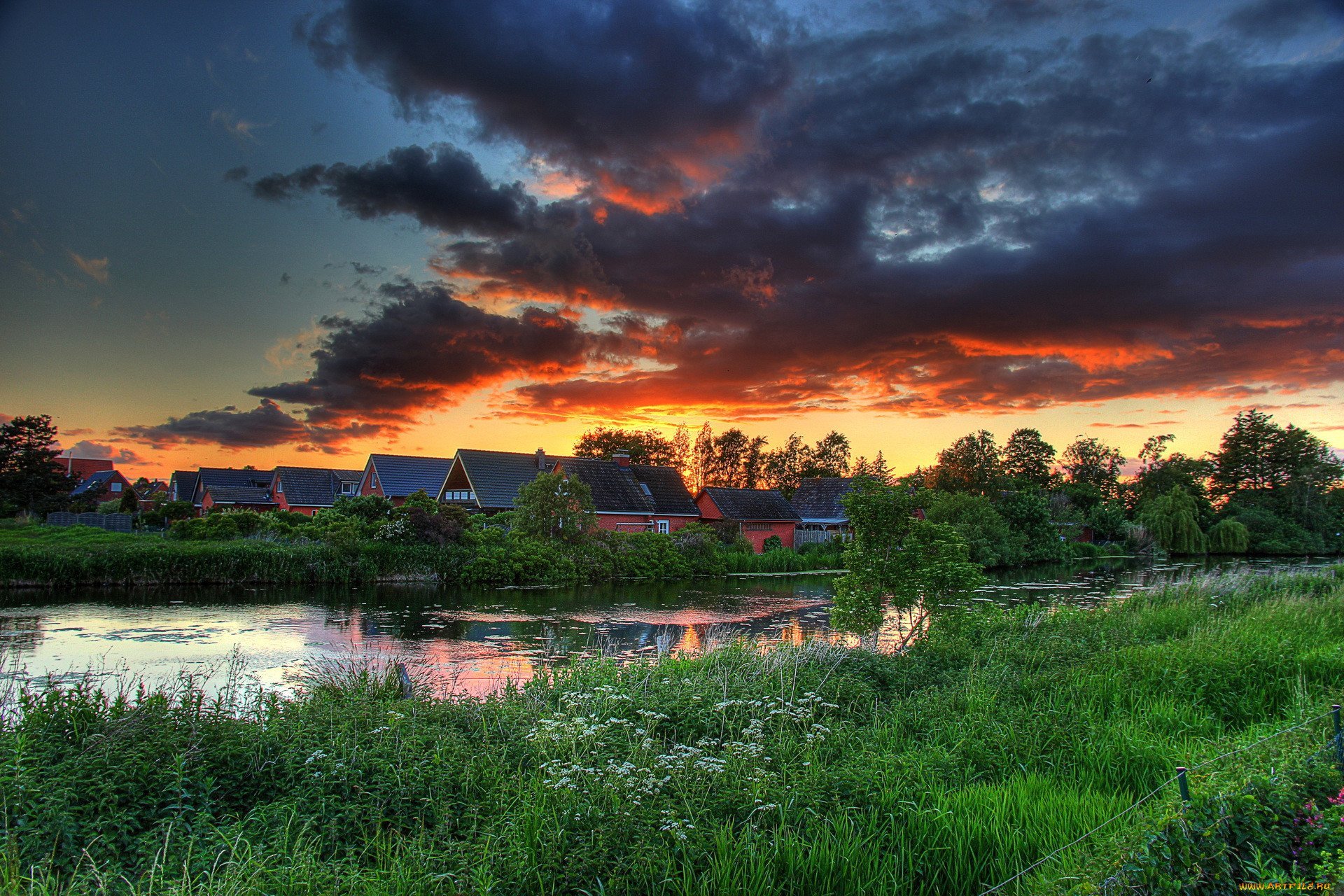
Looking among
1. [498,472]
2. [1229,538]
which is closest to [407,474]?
[498,472]

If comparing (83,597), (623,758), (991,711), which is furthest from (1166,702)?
(83,597)

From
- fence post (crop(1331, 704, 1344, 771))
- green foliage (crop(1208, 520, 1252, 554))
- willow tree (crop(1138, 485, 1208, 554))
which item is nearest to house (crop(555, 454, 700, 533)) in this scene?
willow tree (crop(1138, 485, 1208, 554))

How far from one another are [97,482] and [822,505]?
2845 inches

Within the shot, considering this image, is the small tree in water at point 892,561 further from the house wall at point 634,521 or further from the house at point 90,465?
the house at point 90,465

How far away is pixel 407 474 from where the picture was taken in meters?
51.5

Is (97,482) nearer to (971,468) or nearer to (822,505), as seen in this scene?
(822,505)

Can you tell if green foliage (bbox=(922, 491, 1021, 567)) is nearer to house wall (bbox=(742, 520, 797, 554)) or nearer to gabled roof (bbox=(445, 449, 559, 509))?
house wall (bbox=(742, 520, 797, 554))

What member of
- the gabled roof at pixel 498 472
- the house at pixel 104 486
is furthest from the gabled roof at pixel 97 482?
the gabled roof at pixel 498 472

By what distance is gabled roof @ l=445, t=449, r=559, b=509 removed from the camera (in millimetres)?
45594

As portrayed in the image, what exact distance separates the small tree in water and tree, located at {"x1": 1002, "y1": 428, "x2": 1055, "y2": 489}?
68352 mm

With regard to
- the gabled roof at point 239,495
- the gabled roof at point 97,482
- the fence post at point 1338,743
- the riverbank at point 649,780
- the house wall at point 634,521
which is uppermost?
the gabled roof at point 97,482

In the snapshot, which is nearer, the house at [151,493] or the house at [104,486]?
the house at [151,493]

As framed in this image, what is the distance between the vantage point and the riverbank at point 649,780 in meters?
3.90

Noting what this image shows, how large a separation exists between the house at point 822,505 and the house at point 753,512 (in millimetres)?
1521
